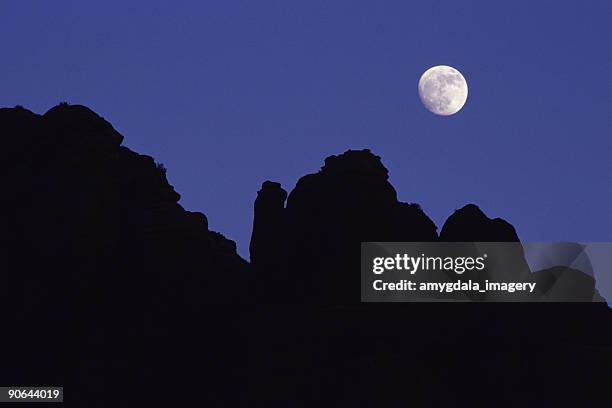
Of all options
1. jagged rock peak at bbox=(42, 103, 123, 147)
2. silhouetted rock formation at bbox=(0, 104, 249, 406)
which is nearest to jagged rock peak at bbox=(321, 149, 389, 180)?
silhouetted rock formation at bbox=(0, 104, 249, 406)

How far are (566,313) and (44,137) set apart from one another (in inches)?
2263

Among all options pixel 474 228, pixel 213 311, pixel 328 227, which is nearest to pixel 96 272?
pixel 213 311

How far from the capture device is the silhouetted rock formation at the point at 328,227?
89.4m

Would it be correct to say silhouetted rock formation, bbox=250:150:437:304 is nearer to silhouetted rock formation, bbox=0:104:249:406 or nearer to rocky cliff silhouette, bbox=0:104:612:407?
rocky cliff silhouette, bbox=0:104:612:407

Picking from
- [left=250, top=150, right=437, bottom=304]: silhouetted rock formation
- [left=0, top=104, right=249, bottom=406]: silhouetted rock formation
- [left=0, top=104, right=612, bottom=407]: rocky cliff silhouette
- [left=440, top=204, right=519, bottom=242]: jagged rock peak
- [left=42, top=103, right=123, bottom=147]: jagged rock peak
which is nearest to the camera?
[left=0, top=104, right=612, bottom=407]: rocky cliff silhouette

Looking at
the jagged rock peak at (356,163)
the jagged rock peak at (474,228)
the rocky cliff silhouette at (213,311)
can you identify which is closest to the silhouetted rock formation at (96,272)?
the rocky cliff silhouette at (213,311)

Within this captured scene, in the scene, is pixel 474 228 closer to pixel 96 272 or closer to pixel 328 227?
pixel 328 227

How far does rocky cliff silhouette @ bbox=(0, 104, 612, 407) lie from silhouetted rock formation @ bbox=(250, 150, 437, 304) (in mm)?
183

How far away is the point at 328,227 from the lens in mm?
92500

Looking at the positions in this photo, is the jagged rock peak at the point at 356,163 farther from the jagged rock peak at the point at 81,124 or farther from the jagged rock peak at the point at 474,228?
the jagged rock peak at the point at 81,124

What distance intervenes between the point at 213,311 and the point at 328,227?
50.2 feet

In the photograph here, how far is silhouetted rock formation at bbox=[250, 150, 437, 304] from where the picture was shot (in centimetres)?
8944

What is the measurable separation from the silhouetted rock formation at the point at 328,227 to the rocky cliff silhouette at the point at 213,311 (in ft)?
0.60

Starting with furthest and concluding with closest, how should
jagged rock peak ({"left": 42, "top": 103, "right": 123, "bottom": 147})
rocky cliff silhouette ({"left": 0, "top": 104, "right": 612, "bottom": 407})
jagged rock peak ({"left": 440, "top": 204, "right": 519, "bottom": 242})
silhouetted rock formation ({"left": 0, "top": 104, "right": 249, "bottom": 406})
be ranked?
jagged rock peak ({"left": 440, "top": 204, "right": 519, "bottom": 242}), jagged rock peak ({"left": 42, "top": 103, "right": 123, "bottom": 147}), silhouetted rock formation ({"left": 0, "top": 104, "right": 249, "bottom": 406}), rocky cliff silhouette ({"left": 0, "top": 104, "right": 612, "bottom": 407})
